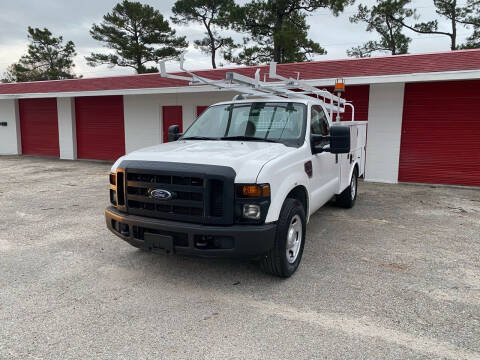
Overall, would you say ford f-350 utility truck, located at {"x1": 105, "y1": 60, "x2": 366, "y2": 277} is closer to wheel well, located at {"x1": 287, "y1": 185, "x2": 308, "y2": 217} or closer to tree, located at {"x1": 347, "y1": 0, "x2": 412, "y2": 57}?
wheel well, located at {"x1": 287, "y1": 185, "x2": 308, "y2": 217}

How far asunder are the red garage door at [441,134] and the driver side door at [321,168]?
6111 mm

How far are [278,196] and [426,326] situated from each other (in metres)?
1.72

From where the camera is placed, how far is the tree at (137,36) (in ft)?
98.1

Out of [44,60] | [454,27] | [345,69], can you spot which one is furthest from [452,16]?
[44,60]

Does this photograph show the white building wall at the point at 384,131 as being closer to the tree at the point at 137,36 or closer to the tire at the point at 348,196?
the tire at the point at 348,196

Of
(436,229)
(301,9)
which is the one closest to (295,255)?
(436,229)

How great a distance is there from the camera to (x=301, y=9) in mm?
23062

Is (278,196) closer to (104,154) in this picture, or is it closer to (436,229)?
(436,229)

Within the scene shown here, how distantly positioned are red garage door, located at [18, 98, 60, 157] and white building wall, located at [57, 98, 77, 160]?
477mm

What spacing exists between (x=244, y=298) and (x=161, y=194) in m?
1.33

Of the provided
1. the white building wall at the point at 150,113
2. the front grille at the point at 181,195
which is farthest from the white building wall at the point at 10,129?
the front grille at the point at 181,195

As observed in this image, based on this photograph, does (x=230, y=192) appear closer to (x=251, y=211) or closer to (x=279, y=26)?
(x=251, y=211)

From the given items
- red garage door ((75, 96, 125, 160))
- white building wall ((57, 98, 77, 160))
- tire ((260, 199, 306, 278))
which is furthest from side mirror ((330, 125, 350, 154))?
white building wall ((57, 98, 77, 160))

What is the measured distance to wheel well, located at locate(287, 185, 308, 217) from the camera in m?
4.29
